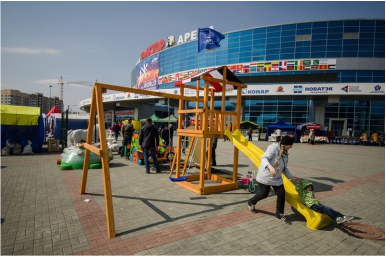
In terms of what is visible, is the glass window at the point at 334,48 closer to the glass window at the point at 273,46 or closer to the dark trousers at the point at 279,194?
the glass window at the point at 273,46

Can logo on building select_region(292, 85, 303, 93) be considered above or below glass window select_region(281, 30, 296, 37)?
below

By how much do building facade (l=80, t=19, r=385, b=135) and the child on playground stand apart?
26.4 metres

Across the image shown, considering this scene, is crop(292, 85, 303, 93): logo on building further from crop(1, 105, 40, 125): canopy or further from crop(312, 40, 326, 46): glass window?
crop(1, 105, 40, 125): canopy

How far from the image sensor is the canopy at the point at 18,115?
1069cm

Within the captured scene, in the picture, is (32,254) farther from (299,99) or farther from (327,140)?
(299,99)

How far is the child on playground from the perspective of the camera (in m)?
3.88

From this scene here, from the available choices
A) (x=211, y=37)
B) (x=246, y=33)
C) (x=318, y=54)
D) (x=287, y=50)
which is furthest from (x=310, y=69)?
(x=211, y=37)

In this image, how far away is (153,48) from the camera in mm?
57312

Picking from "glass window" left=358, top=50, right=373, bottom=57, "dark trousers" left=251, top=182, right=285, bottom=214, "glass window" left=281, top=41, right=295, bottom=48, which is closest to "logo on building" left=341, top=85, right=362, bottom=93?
"glass window" left=358, top=50, right=373, bottom=57

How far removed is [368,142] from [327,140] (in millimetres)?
4735

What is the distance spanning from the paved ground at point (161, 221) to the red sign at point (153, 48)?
52438 millimetres

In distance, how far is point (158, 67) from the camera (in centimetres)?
5400

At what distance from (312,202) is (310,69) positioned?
3708 cm

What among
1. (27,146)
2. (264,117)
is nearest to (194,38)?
(264,117)
